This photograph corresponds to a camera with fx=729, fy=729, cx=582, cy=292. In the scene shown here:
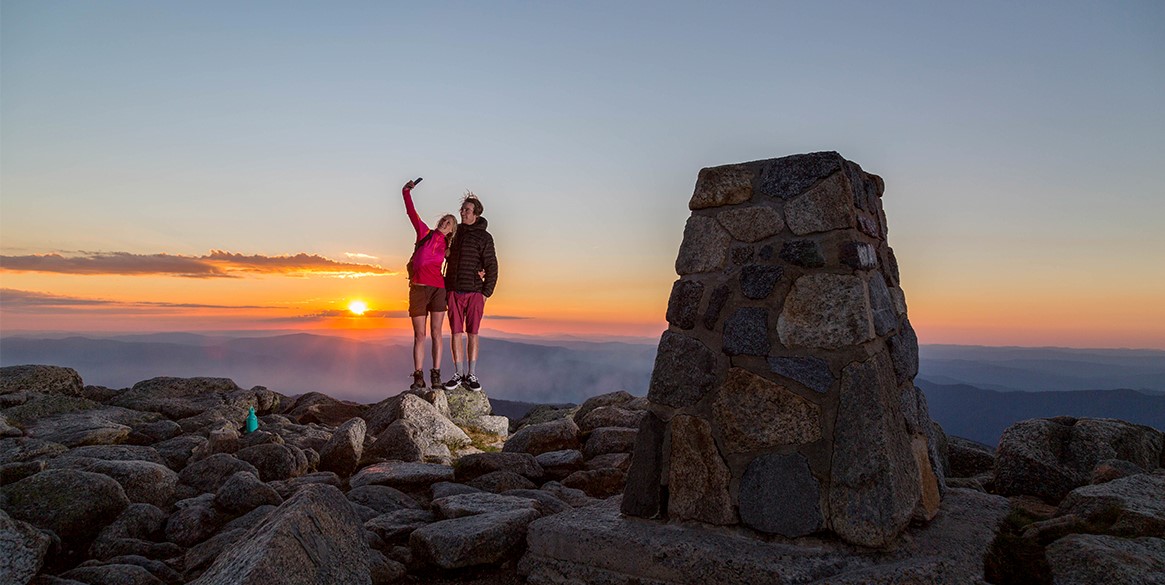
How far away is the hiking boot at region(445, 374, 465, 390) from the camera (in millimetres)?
12227

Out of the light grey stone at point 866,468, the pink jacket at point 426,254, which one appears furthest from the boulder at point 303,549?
the pink jacket at point 426,254

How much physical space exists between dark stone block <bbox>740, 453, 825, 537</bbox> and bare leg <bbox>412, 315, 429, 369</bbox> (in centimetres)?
816

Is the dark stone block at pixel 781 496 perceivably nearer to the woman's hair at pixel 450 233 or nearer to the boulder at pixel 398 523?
the boulder at pixel 398 523

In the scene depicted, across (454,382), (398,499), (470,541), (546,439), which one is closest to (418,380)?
(454,382)

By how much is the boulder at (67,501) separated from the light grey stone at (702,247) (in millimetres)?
5299

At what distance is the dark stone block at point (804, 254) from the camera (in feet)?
15.6

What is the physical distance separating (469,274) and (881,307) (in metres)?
8.03

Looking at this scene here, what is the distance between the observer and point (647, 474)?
5.25 meters

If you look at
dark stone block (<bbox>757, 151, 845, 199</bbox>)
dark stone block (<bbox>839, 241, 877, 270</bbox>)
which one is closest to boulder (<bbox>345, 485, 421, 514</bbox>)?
dark stone block (<bbox>757, 151, 845, 199</bbox>)

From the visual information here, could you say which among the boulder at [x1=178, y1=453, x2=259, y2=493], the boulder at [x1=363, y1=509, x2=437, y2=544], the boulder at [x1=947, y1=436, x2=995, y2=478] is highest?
the boulder at [x1=947, y1=436, x2=995, y2=478]

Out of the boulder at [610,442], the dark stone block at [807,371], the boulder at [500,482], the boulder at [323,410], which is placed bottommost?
the boulder at [323,410]

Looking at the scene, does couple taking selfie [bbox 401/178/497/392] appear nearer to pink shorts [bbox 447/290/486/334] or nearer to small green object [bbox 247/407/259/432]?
pink shorts [bbox 447/290/486/334]

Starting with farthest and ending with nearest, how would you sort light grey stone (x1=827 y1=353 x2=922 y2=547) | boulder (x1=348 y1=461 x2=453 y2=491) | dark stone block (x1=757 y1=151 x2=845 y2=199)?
boulder (x1=348 y1=461 x2=453 y2=491)
dark stone block (x1=757 y1=151 x2=845 y2=199)
light grey stone (x1=827 y1=353 x2=922 y2=547)

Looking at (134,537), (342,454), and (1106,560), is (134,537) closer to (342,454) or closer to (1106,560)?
(342,454)
